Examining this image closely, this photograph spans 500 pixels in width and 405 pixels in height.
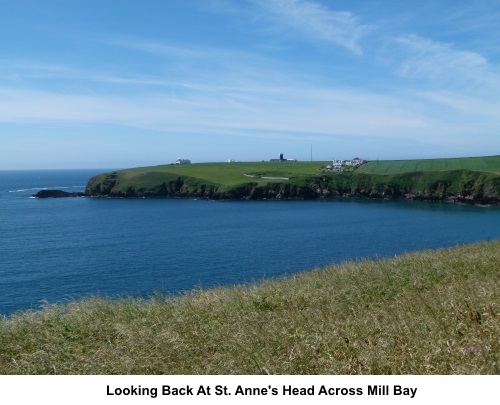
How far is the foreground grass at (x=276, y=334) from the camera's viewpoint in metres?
5.41

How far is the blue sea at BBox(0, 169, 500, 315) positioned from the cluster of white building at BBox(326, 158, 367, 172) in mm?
51970

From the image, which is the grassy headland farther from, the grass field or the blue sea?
the blue sea

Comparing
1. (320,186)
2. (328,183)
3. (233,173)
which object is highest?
(233,173)

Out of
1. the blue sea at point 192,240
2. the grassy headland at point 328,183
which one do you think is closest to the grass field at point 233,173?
the grassy headland at point 328,183

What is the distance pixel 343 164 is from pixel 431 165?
3731 centimetres

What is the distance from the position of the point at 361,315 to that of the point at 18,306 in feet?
111

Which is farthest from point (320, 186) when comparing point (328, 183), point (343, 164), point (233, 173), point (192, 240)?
point (192, 240)

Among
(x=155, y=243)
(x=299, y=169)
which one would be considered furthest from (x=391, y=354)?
(x=299, y=169)

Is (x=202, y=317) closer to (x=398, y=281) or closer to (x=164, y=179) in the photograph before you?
(x=398, y=281)

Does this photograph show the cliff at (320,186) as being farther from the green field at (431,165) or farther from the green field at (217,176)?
the green field at (431,165)

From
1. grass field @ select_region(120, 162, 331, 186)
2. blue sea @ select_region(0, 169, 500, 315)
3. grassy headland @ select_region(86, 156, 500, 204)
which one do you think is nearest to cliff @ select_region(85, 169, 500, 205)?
grassy headland @ select_region(86, 156, 500, 204)

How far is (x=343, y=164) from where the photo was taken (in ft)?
613

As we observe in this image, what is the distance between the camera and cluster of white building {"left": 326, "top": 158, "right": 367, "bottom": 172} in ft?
580

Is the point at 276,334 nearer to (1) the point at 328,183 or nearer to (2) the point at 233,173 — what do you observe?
(1) the point at 328,183
